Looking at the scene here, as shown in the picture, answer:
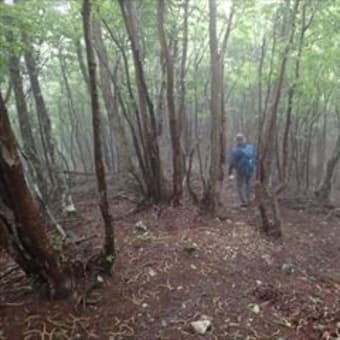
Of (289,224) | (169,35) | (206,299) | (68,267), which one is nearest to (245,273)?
(206,299)

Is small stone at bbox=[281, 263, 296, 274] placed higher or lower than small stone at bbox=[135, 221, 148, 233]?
lower

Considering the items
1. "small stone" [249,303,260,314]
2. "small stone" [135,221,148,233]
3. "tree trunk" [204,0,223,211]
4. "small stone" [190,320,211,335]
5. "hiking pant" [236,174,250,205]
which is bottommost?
"hiking pant" [236,174,250,205]

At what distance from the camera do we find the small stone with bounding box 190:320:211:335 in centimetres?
467

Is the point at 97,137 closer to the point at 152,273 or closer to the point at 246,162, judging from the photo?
the point at 152,273

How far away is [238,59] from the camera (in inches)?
750

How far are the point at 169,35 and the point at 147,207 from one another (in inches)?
148

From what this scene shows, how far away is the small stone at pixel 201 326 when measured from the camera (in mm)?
4670

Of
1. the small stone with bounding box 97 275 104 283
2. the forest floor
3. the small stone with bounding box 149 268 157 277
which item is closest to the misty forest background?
the small stone with bounding box 97 275 104 283

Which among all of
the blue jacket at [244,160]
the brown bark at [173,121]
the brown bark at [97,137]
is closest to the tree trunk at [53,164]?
the brown bark at [173,121]

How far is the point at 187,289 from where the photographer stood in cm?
551

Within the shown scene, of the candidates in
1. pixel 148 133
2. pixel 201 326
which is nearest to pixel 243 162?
pixel 148 133

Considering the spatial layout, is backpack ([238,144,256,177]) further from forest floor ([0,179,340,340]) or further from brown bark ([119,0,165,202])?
brown bark ([119,0,165,202])

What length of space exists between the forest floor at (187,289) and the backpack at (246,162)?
271 cm

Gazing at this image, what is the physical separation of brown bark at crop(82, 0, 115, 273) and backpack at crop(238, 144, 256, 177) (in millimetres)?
6219
